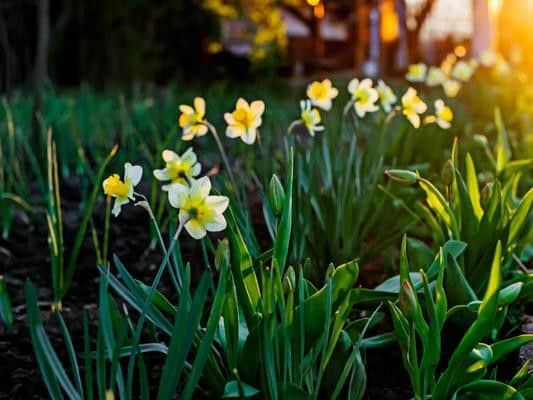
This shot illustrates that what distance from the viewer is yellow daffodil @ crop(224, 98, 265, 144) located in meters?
1.40

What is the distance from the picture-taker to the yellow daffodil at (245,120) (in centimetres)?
140

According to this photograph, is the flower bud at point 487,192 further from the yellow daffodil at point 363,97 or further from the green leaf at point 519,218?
the yellow daffodil at point 363,97

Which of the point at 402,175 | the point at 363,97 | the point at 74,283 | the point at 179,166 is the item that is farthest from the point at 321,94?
the point at 74,283

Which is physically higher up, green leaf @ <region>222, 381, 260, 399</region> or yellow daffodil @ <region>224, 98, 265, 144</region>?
yellow daffodil @ <region>224, 98, 265, 144</region>

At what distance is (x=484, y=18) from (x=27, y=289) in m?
7.98

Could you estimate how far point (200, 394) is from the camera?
1249mm

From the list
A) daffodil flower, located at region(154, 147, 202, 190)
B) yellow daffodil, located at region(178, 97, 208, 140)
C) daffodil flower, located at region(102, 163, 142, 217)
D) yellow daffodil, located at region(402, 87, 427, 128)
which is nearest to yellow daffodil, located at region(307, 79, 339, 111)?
yellow daffodil, located at region(402, 87, 427, 128)

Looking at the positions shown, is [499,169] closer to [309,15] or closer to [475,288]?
[475,288]

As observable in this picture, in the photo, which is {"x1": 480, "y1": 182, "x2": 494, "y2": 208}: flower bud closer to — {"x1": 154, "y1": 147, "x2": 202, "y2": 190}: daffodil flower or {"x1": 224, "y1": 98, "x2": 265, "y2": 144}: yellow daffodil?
{"x1": 224, "y1": 98, "x2": 265, "y2": 144}: yellow daffodil

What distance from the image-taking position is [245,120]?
141 centimetres

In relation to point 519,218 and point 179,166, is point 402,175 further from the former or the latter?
A: point 179,166

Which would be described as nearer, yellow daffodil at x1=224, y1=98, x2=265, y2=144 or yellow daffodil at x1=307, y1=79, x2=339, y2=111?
yellow daffodil at x1=224, y1=98, x2=265, y2=144

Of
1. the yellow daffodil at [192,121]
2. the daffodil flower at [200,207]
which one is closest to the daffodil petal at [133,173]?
the daffodil flower at [200,207]

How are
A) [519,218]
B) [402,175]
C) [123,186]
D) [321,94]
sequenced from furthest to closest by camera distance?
[321,94], [519,218], [402,175], [123,186]
